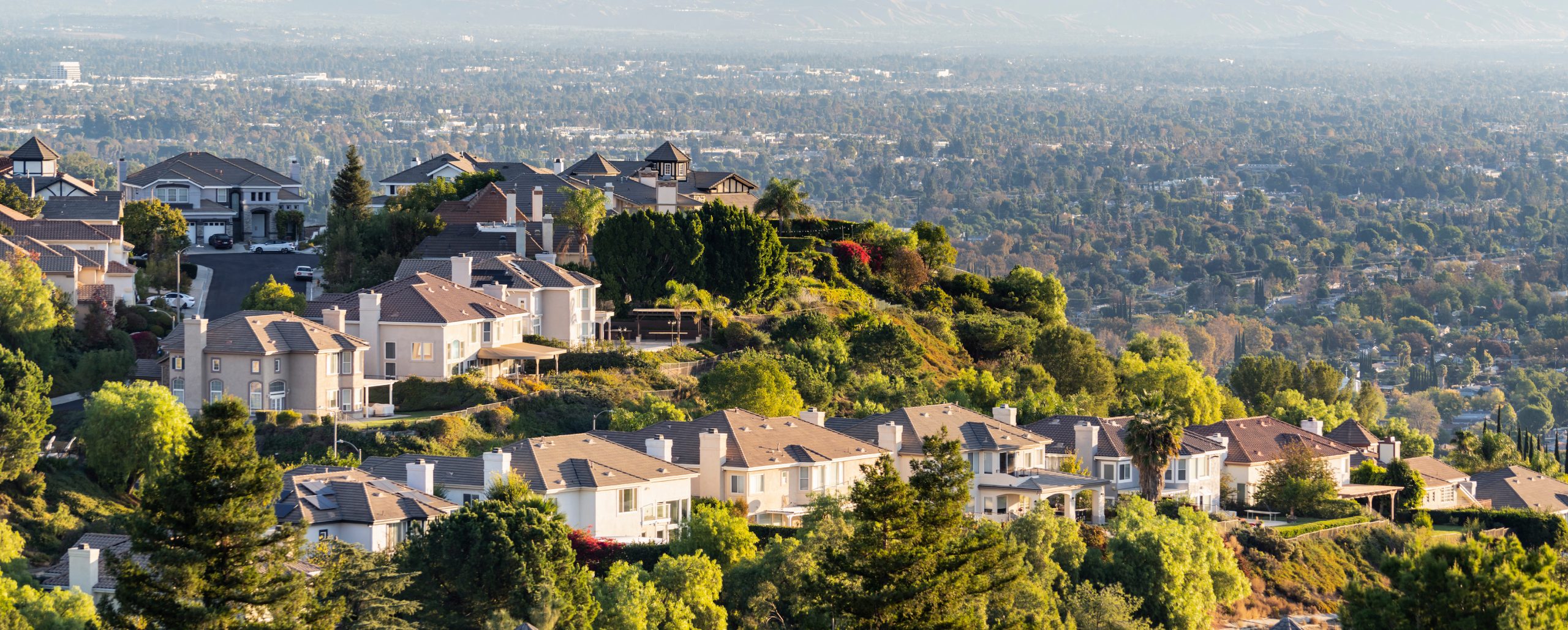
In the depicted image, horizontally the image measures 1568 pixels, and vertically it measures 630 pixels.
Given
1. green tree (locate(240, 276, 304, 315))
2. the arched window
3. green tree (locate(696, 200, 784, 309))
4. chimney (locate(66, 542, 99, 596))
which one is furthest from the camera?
green tree (locate(696, 200, 784, 309))

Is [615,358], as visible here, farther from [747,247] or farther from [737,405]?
[747,247]

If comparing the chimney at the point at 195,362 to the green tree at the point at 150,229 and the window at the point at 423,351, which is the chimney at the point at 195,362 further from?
the green tree at the point at 150,229

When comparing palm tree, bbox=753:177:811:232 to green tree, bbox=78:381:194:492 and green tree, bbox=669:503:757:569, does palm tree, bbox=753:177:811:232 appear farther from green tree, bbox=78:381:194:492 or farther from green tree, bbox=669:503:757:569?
green tree, bbox=78:381:194:492

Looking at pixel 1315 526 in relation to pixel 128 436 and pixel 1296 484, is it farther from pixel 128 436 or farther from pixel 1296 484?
pixel 128 436

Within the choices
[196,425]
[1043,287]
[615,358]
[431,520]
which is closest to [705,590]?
[431,520]

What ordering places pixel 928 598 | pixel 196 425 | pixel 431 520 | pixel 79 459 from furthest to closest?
1. pixel 79 459
2. pixel 431 520
3. pixel 928 598
4. pixel 196 425

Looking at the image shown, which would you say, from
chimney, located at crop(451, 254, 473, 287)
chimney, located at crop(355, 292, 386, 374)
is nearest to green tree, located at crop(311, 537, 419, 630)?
chimney, located at crop(355, 292, 386, 374)

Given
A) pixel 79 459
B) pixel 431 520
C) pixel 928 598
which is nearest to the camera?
pixel 928 598

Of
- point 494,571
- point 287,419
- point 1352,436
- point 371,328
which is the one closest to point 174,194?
point 371,328
